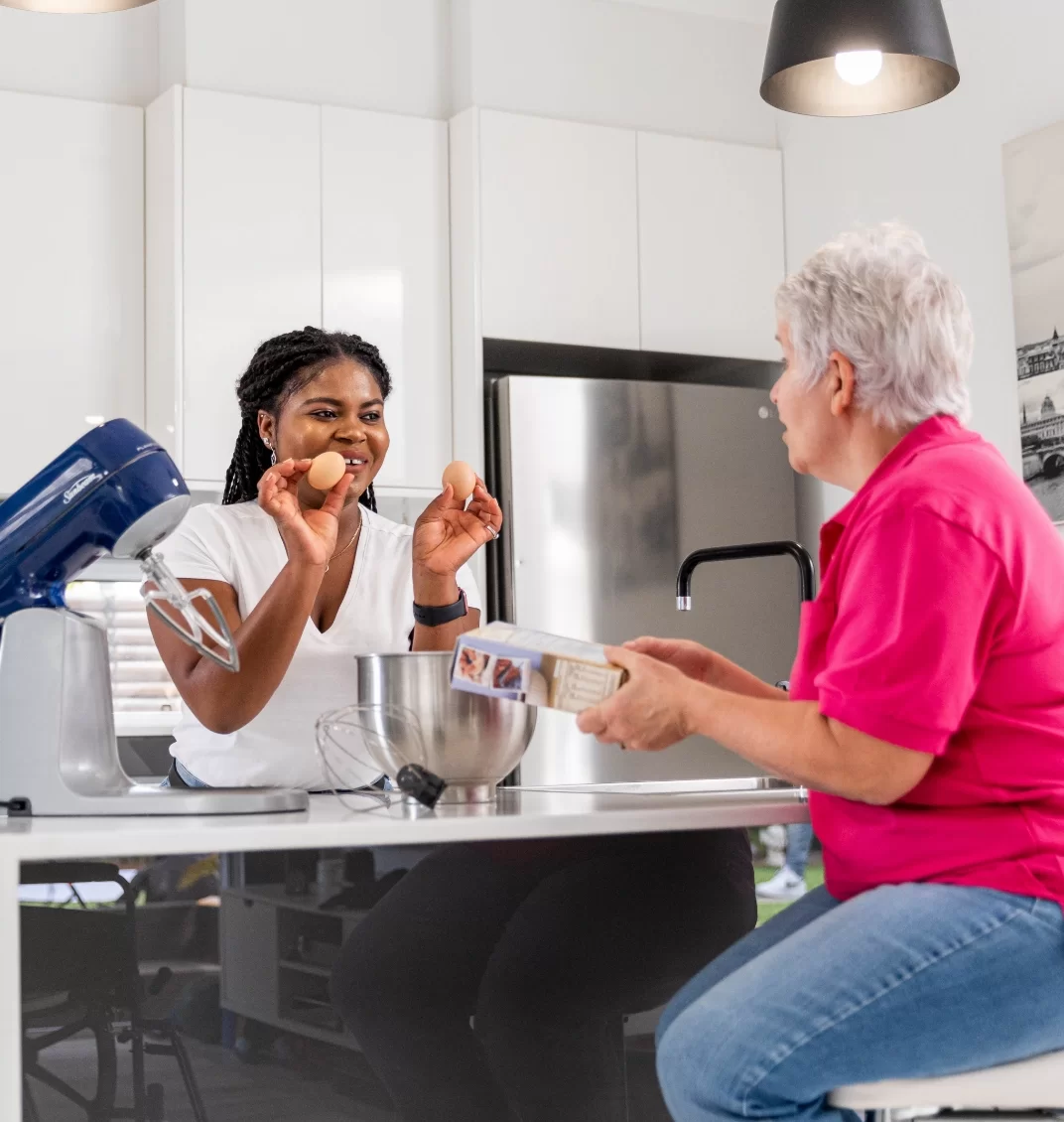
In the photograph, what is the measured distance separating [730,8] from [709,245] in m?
0.72

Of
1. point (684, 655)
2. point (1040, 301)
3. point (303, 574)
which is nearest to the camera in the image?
point (684, 655)

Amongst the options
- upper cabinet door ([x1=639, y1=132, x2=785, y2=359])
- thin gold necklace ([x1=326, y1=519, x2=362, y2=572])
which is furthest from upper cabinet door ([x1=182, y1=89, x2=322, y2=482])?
thin gold necklace ([x1=326, y1=519, x2=362, y2=572])

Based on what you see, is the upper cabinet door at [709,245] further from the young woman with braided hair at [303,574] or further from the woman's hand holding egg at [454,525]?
the woman's hand holding egg at [454,525]

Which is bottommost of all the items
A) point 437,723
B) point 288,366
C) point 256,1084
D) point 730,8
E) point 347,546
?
point 256,1084

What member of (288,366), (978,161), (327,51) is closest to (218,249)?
(327,51)

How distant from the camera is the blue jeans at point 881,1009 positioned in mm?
1131

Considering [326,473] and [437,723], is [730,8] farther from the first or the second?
[437,723]

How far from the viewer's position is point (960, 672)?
116 centimetres

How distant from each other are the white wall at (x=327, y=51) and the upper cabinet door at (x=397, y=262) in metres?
0.12

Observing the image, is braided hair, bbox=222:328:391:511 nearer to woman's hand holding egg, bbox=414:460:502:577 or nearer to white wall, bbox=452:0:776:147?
woman's hand holding egg, bbox=414:460:502:577

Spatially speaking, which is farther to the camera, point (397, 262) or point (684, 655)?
point (397, 262)

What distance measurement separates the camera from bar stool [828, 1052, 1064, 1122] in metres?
1.15

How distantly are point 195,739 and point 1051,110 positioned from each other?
2.21m

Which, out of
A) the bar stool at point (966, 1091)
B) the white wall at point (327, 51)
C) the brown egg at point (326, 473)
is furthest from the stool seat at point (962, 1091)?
the white wall at point (327, 51)
